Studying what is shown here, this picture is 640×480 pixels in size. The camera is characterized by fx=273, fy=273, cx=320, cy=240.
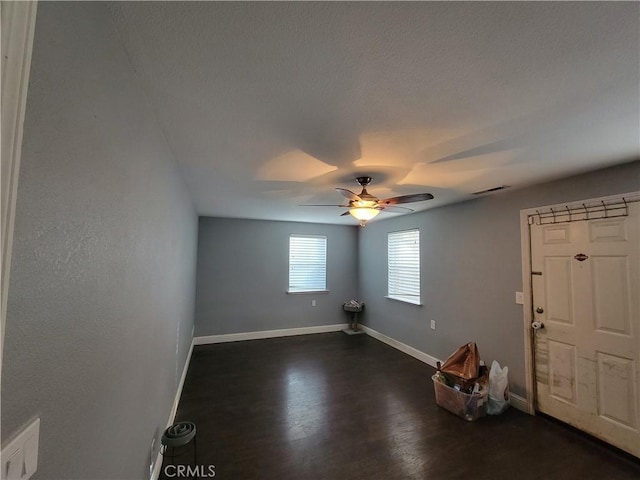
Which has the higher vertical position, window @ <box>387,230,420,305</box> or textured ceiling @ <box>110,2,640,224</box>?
Answer: textured ceiling @ <box>110,2,640,224</box>

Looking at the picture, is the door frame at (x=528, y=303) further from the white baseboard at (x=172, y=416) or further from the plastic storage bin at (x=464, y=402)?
the white baseboard at (x=172, y=416)

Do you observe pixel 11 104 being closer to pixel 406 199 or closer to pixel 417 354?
pixel 406 199

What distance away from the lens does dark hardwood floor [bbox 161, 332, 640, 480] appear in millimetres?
2027

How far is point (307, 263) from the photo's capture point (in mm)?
5758

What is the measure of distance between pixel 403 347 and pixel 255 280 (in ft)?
9.65

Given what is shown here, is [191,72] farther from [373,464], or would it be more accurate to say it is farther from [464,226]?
[464,226]

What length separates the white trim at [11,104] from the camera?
45 cm

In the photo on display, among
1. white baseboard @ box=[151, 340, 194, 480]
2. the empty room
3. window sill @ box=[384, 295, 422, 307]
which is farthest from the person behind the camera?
window sill @ box=[384, 295, 422, 307]

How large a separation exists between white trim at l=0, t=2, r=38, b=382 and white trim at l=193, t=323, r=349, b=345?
4.96m

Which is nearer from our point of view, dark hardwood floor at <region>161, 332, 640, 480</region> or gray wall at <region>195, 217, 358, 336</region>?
dark hardwood floor at <region>161, 332, 640, 480</region>

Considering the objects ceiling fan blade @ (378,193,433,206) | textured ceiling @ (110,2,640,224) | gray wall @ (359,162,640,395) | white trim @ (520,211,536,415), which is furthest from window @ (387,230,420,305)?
textured ceiling @ (110,2,640,224)

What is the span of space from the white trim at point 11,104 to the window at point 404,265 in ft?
14.7

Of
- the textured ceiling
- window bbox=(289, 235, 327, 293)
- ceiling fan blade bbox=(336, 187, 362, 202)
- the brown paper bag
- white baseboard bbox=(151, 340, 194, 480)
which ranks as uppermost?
the textured ceiling

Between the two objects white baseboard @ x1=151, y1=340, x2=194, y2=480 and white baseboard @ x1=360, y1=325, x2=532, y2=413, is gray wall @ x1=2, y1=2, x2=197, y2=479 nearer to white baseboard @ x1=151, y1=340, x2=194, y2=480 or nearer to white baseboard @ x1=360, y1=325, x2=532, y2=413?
white baseboard @ x1=151, y1=340, x2=194, y2=480
